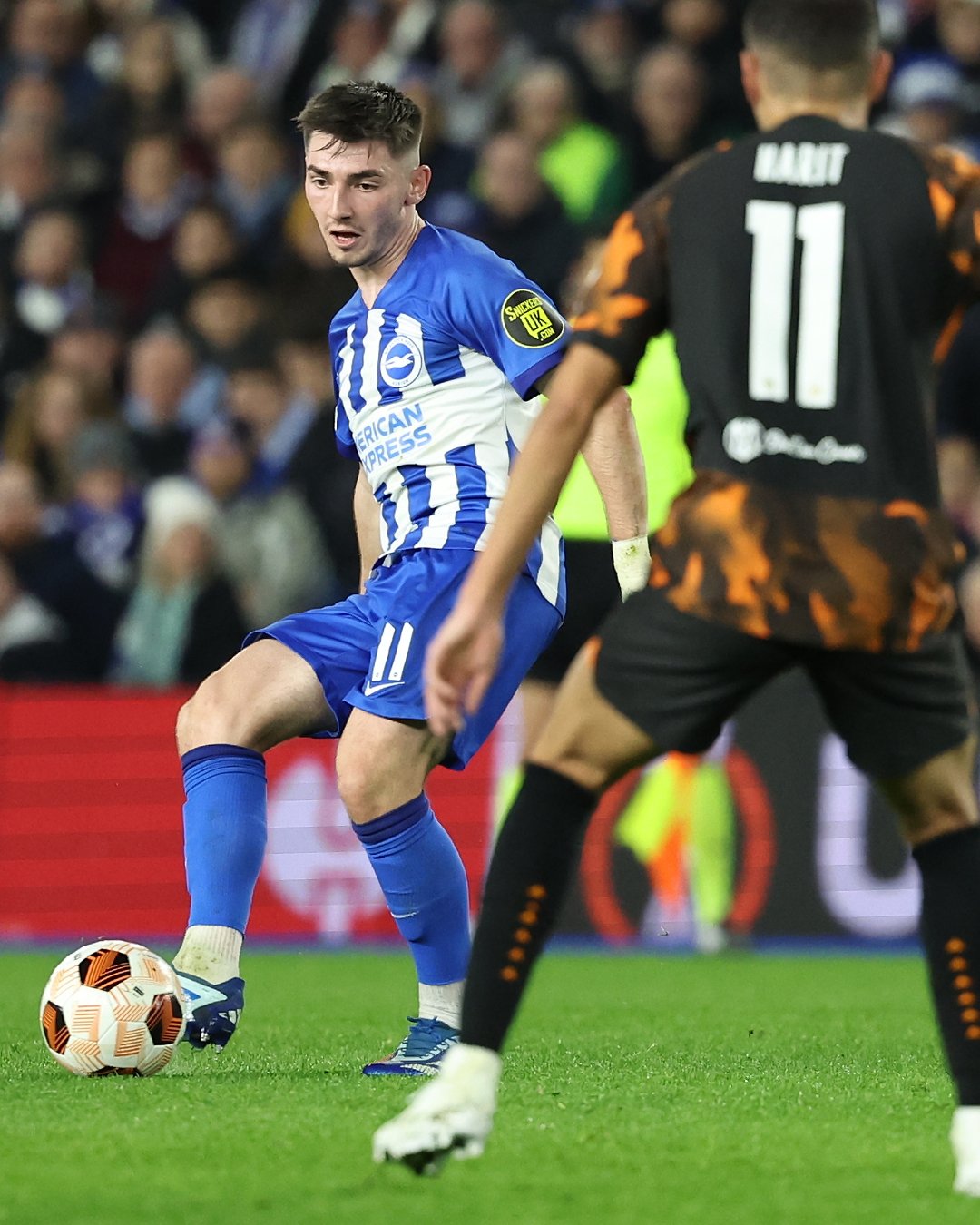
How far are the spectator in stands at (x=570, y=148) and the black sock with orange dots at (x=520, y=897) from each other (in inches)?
335

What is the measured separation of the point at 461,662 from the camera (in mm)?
3139

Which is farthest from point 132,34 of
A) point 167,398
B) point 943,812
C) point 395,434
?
point 943,812

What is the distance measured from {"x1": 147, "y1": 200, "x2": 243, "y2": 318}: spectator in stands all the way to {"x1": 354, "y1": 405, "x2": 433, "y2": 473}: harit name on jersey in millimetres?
7092

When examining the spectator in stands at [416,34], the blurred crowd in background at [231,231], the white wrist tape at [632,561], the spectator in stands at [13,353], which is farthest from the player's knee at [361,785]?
the spectator in stands at [416,34]

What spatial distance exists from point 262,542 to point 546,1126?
7.37m

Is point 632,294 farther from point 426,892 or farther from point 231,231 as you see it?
point 231,231

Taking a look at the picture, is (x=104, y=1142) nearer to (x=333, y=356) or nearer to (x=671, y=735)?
(x=671, y=735)

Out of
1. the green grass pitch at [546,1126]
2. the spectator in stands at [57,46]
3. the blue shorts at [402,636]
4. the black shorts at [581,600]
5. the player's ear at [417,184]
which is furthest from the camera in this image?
the spectator in stands at [57,46]

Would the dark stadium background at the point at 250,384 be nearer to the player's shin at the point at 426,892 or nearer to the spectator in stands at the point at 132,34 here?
the spectator in stands at the point at 132,34

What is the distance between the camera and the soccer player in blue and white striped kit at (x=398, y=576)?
4.83m

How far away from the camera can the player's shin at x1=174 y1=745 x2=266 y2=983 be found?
4828mm

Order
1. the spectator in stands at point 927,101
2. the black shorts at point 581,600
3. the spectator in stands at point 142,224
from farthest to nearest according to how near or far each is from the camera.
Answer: the spectator in stands at point 142,224
the spectator in stands at point 927,101
the black shorts at point 581,600

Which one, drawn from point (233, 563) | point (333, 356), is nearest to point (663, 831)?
point (233, 563)

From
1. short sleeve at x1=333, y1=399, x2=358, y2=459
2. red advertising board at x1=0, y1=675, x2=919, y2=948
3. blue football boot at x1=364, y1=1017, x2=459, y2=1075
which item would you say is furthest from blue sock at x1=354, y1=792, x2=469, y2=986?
red advertising board at x1=0, y1=675, x2=919, y2=948
